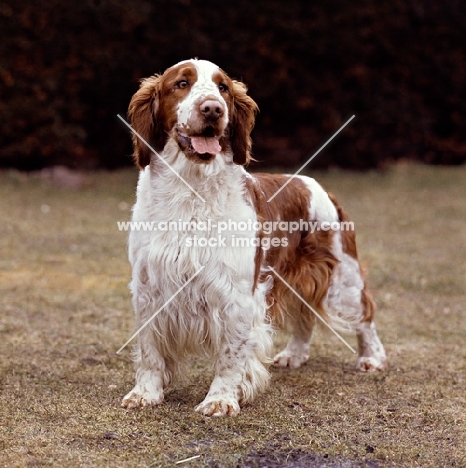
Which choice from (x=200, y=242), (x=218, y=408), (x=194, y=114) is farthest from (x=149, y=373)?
(x=194, y=114)

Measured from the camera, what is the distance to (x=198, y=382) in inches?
156

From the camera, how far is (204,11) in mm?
10703

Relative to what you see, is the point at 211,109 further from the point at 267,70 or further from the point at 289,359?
the point at 267,70

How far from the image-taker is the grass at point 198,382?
3094 mm

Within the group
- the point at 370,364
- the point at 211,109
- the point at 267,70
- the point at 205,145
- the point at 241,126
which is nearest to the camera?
the point at 211,109

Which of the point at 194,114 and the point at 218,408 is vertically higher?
the point at 194,114

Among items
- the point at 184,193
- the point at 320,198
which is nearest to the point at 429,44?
the point at 320,198

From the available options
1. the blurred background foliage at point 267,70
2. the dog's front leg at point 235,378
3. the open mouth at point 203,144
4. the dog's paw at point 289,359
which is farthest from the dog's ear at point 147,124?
the blurred background foliage at point 267,70

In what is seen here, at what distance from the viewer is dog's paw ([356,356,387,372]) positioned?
172 inches

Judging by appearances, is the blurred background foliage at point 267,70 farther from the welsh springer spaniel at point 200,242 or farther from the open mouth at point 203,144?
the open mouth at point 203,144

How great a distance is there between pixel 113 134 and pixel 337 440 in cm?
829

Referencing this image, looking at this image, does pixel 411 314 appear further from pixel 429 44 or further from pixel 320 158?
pixel 429 44

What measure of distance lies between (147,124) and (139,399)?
3.93ft

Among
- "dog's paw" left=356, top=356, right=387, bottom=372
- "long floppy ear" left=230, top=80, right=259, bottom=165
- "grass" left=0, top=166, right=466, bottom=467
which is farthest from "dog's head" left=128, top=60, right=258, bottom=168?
"dog's paw" left=356, top=356, right=387, bottom=372
